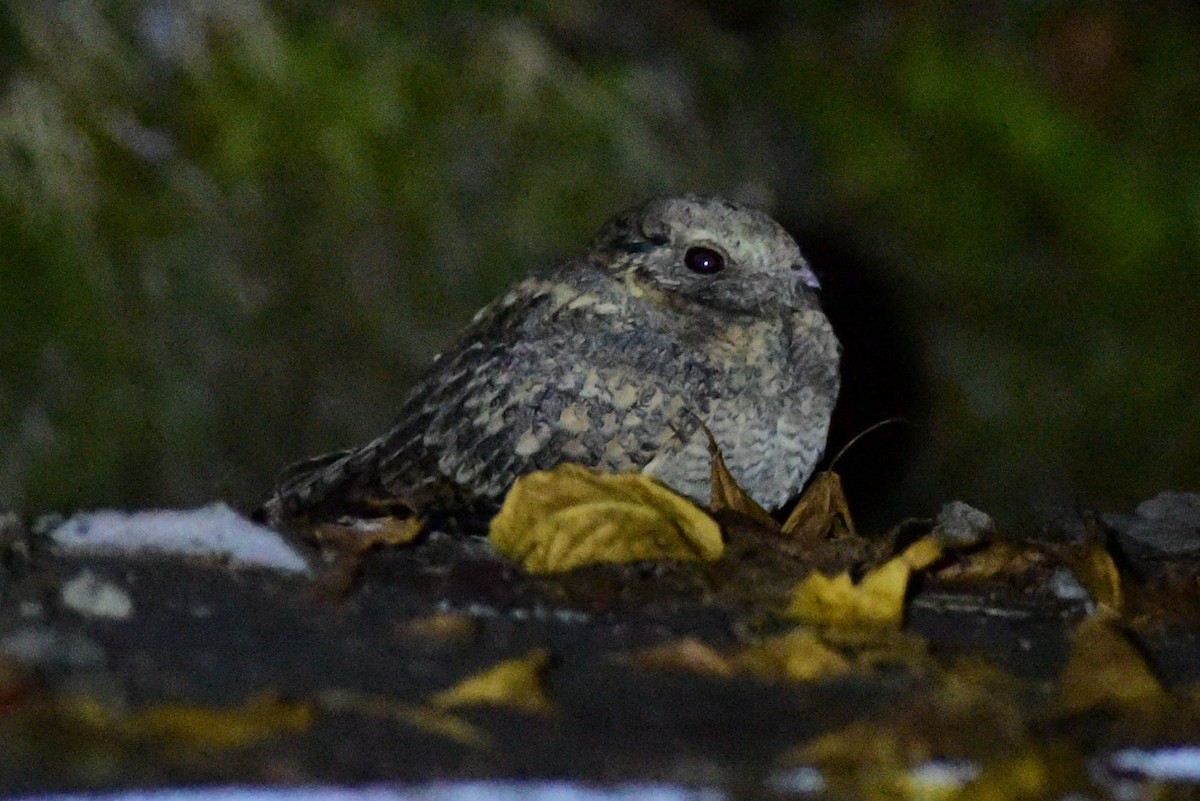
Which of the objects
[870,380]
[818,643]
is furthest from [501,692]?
[870,380]

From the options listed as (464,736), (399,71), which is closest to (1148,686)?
(464,736)

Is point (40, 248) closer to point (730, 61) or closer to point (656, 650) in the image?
point (730, 61)

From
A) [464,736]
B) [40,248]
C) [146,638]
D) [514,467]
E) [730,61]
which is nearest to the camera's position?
[464,736]

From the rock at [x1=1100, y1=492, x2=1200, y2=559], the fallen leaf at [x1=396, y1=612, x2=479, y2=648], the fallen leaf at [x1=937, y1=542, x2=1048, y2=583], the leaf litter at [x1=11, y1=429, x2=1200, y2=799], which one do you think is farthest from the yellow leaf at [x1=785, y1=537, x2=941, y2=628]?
the rock at [x1=1100, y1=492, x2=1200, y2=559]

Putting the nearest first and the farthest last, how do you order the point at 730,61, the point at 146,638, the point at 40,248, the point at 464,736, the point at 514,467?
the point at 464,736
the point at 146,638
the point at 514,467
the point at 40,248
the point at 730,61

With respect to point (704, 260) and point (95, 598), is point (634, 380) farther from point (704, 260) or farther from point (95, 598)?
point (95, 598)

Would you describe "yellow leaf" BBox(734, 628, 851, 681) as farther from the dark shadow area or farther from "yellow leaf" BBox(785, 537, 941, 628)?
the dark shadow area
